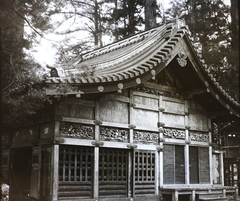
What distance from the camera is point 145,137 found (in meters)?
11.7

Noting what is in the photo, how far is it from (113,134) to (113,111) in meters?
0.72

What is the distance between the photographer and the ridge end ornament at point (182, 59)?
38.3ft

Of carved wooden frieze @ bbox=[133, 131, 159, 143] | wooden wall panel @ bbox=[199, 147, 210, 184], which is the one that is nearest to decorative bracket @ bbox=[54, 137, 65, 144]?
carved wooden frieze @ bbox=[133, 131, 159, 143]

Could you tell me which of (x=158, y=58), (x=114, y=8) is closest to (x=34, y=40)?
(x=158, y=58)

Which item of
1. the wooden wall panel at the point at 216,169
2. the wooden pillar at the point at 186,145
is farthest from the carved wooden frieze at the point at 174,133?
the wooden wall panel at the point at 216,169

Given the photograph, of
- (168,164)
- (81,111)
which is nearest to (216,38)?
(168,164)

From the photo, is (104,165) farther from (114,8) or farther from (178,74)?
(114,8)

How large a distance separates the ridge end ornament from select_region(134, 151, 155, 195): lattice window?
3.13 meters

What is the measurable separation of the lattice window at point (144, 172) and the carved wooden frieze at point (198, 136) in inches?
83.2

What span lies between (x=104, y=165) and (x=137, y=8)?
16.6 metres

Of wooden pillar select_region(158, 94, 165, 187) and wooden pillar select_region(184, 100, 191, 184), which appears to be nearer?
wooden pillar select_region(158, 94, 165, 187)

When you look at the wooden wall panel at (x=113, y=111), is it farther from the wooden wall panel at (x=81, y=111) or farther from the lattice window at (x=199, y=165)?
the lattice window at (x=199, y=165)

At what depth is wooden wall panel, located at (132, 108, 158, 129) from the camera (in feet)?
37.7

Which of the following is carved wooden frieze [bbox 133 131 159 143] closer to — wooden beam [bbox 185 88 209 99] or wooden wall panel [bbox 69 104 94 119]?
wooden wall panel [bbox 69 104 94 119]
